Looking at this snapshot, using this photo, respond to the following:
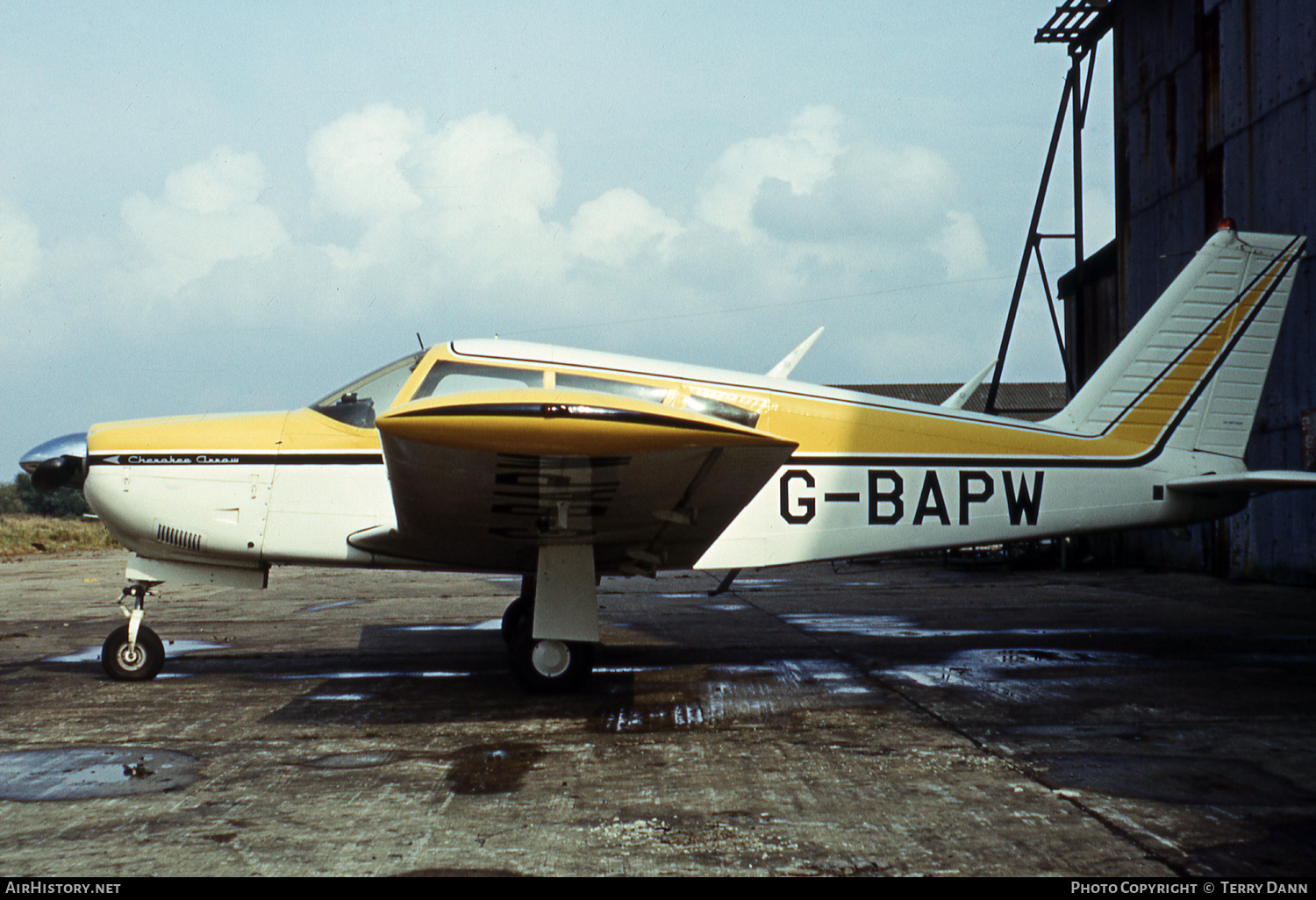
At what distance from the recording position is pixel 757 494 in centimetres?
584

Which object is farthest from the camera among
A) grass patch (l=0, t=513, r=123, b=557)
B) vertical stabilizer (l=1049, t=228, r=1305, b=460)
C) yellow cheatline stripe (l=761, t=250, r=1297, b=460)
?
grass patch (l=0, t=513, r=123, b=557)

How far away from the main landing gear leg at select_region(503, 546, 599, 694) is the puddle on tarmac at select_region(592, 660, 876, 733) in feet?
1.31

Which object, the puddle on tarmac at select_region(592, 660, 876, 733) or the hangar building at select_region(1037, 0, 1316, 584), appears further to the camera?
the hangar building at select_region(1037, 0, 1316, 584)

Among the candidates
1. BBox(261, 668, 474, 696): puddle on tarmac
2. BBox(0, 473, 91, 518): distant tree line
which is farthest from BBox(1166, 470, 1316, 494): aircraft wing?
BBox(0, 473, 91, 518): distant tree line

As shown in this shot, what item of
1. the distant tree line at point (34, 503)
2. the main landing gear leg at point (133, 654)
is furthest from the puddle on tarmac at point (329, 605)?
the distant tree line at point (34, 503)

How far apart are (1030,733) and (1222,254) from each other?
494cm

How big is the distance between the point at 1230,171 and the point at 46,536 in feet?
125

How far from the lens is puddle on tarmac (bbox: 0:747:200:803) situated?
3.82 m

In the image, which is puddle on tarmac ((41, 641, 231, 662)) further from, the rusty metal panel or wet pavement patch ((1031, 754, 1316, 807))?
the rusty metal panel

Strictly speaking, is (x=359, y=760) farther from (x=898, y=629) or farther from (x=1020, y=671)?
(x=898, y=629)

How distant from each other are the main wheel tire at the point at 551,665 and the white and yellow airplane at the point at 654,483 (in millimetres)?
12

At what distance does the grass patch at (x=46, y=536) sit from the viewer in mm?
31094

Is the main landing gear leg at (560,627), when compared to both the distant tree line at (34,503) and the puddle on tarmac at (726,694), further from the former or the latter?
the distant tree line at (34,503)

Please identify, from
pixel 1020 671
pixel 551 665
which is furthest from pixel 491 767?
pixel 1020 671
